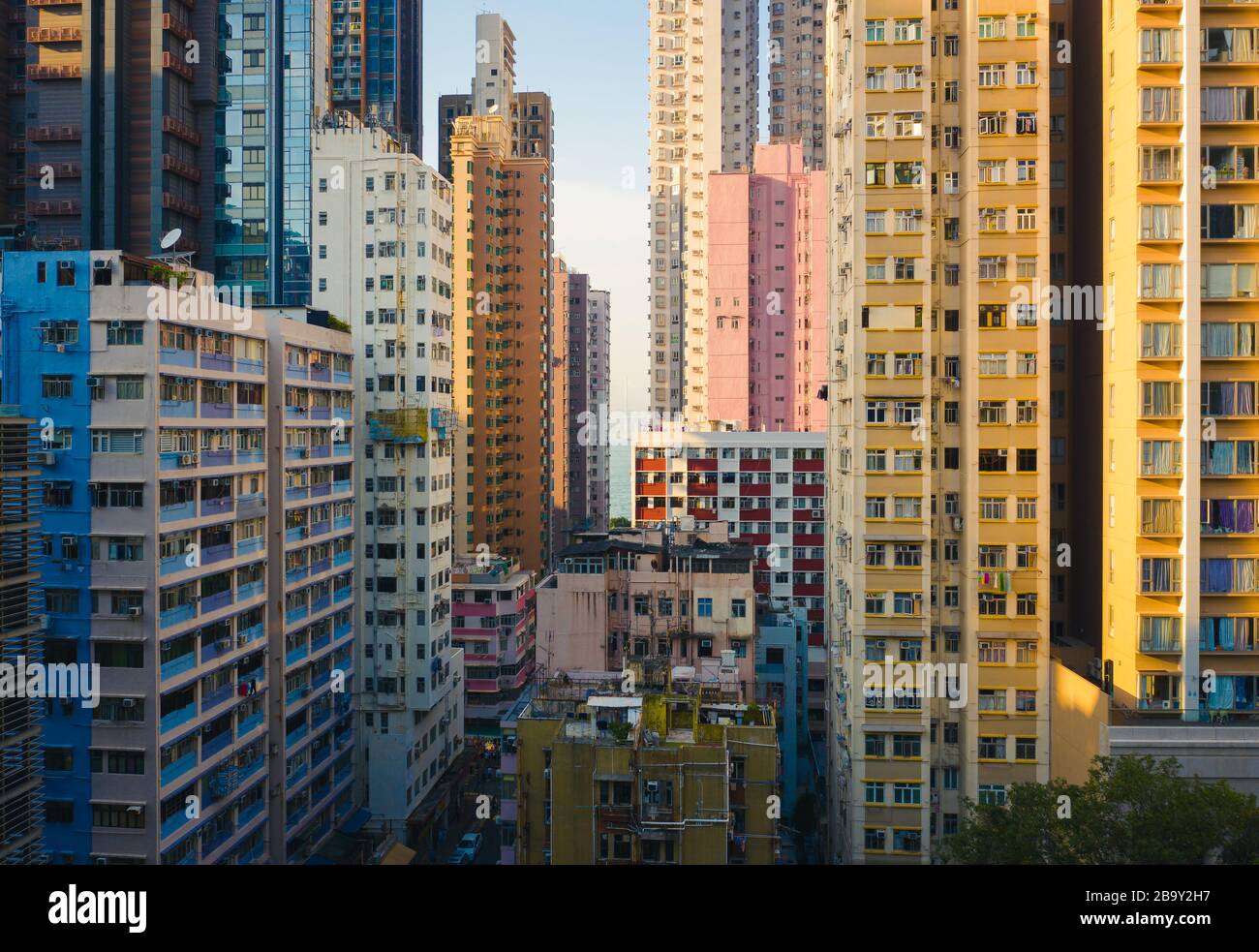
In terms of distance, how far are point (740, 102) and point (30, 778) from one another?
95112 millimetres

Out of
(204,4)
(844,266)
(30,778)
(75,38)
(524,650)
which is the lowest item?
(524,650)

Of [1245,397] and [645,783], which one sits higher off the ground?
[1245,397]

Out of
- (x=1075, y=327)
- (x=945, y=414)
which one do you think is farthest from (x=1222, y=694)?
(x=1075, y=327)

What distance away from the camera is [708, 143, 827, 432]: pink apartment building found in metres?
81.8

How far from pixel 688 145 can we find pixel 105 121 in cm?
5623

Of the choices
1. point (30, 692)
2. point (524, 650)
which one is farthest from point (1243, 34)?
point (524, 650)

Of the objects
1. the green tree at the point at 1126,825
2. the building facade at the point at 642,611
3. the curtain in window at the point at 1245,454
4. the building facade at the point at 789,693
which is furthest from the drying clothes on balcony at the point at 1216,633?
the building facade at the point at 789,693

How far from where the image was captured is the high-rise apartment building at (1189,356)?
28062mm

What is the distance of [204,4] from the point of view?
202 feet

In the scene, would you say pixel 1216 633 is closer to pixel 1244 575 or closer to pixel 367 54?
pixel 1244 575

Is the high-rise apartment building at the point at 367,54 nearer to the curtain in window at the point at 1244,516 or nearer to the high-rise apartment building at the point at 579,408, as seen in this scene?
the high-rise apartment building at the point at 579,408

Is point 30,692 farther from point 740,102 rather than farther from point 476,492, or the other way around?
point 740,102

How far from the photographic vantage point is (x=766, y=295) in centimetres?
8244

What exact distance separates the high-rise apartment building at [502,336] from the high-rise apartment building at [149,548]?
43.8 meters
